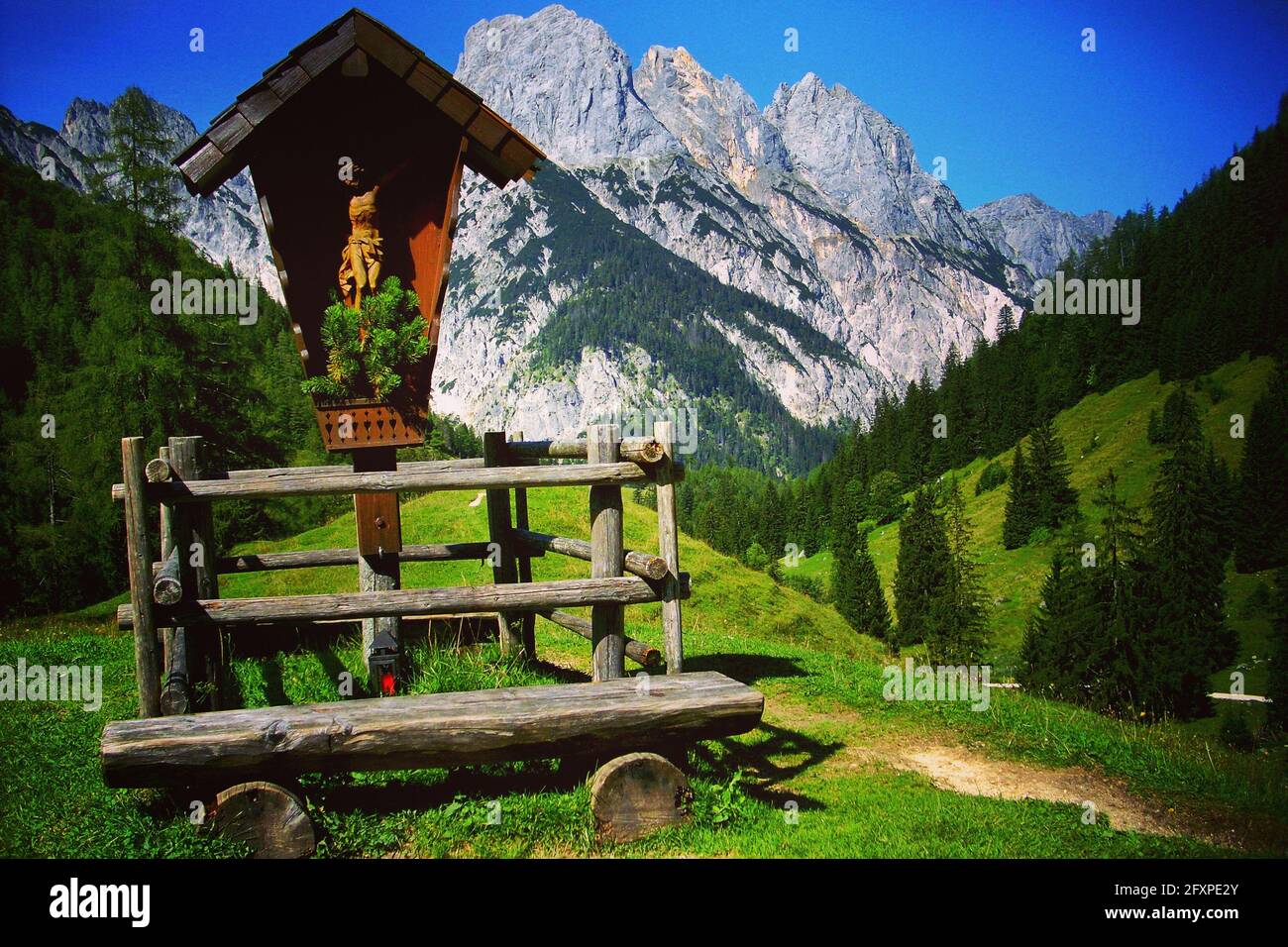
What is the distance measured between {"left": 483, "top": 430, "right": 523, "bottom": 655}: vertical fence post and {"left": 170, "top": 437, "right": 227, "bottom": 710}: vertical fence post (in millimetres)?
3681

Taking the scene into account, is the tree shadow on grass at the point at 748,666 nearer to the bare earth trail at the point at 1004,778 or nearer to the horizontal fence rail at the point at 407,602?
the bare earth trail at the point at 1004,778

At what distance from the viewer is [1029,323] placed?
485 ft

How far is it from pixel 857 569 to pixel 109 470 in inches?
2955

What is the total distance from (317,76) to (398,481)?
4632 millimetres

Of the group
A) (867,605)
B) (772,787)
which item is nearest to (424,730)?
(772,787)

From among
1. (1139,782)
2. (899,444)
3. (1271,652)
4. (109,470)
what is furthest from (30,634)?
(899,444)

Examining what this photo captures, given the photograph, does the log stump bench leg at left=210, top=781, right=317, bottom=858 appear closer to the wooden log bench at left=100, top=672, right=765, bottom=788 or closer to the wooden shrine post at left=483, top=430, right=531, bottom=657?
the wooden log bench at left=100, top=672, right=765, bottom=788

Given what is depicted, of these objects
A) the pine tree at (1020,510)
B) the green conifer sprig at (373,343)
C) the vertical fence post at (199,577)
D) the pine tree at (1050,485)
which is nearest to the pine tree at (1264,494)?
the pine tree at (1050,485)

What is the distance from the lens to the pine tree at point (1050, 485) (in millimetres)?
97562

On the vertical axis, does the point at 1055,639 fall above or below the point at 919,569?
→ below

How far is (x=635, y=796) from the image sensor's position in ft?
20.4

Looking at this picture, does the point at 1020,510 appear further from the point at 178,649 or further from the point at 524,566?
the point at 178,649

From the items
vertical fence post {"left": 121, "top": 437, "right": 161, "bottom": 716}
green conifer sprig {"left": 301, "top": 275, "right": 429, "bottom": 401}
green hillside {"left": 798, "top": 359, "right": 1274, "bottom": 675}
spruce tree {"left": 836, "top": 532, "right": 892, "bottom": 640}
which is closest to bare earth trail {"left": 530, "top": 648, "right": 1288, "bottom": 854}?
vertical fence post {"left": 121, "top": 437, "right": 161, "bottom": 716}

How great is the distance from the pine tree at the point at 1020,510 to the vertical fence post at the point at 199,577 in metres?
107
